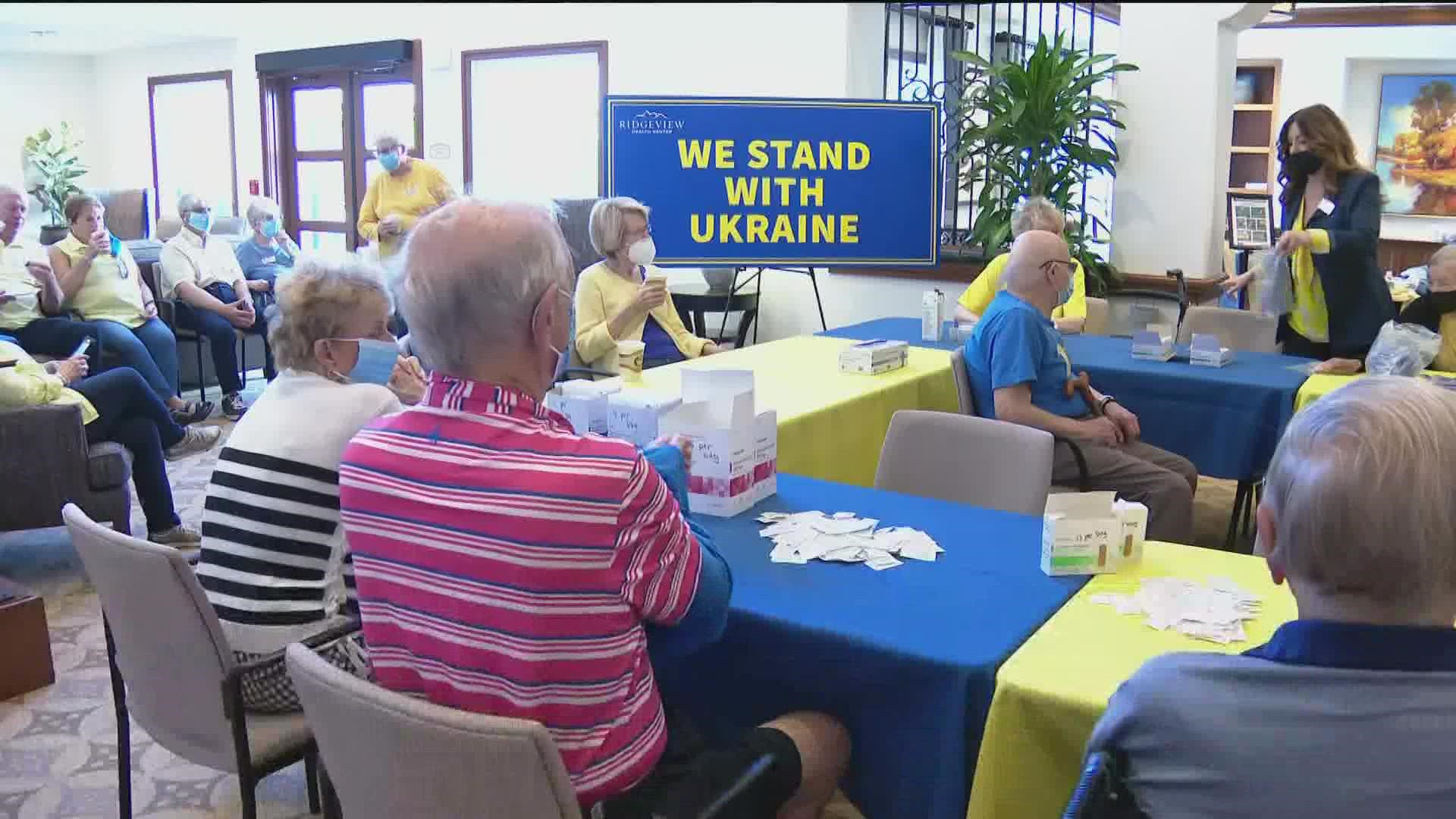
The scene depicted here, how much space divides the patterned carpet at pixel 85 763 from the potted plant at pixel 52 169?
36.2 feet

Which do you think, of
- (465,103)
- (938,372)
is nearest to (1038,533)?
(938,372)

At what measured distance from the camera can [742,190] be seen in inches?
176

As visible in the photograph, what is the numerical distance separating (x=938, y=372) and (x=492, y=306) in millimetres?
2777

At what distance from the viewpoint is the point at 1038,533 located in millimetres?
2131

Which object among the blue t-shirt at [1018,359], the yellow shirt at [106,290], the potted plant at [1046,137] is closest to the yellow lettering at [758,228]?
the blue t-shirt at [1018,359]

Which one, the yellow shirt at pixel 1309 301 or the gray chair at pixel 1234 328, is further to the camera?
the gray chair at pixel 1234 328

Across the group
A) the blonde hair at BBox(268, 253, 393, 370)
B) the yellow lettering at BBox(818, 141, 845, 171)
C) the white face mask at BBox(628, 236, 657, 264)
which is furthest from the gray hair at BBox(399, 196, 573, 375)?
the yellow lettering at BBox(818, 141, 845, 171)

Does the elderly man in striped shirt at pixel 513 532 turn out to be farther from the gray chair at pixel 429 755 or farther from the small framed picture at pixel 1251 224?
the small framed picture at pixel 1251 224

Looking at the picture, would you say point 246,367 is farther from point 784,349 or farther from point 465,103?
point 784,349

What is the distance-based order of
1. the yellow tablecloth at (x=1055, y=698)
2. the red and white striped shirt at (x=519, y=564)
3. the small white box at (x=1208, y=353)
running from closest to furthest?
1. the red and white striped shirt at (x=519, y=564)
2. the yellow tablecloth at (x=1055, y=698)
3. the small white box at (x=1208, y=353)

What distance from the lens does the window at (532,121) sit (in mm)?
8773

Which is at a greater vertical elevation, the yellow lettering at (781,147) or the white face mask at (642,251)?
the yellow lettering at (781,147)

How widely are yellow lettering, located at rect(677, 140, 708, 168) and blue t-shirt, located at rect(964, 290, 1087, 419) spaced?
1.52m

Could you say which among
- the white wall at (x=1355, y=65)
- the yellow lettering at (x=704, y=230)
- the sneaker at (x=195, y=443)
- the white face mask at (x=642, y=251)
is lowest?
the sneaker at (x=195, y=443)
